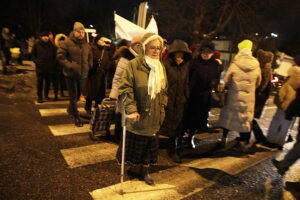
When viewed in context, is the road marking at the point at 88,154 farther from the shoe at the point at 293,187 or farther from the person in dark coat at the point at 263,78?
the person in dark coat at the point at 263,78

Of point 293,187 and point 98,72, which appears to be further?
point 98,72

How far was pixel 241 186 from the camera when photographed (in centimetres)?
379

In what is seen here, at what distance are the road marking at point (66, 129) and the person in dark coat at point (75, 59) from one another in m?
0.46

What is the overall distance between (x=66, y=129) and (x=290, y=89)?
4537mm

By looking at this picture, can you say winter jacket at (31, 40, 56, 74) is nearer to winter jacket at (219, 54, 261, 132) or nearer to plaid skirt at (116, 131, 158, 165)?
plaid skirt at (116, 131, 158, 165)

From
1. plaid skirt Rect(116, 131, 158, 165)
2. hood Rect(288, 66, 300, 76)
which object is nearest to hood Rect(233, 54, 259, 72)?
hood Rect(288, 66, 300, 76)

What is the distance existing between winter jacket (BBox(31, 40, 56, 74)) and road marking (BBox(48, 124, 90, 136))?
2.51 metres

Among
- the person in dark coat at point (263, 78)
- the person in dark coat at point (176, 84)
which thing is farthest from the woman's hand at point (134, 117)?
the person in dark coat at point (263, 78)

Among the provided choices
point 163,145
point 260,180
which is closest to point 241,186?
point 260,180

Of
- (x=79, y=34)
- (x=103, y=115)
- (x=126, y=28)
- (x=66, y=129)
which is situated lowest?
(x=66, y=129)

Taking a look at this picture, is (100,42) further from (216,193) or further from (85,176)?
(216,193)

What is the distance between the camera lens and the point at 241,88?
4.72 meters

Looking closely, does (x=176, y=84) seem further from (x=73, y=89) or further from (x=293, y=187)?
(x=73, y=89)

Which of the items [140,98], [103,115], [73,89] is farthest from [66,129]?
[140,98]
